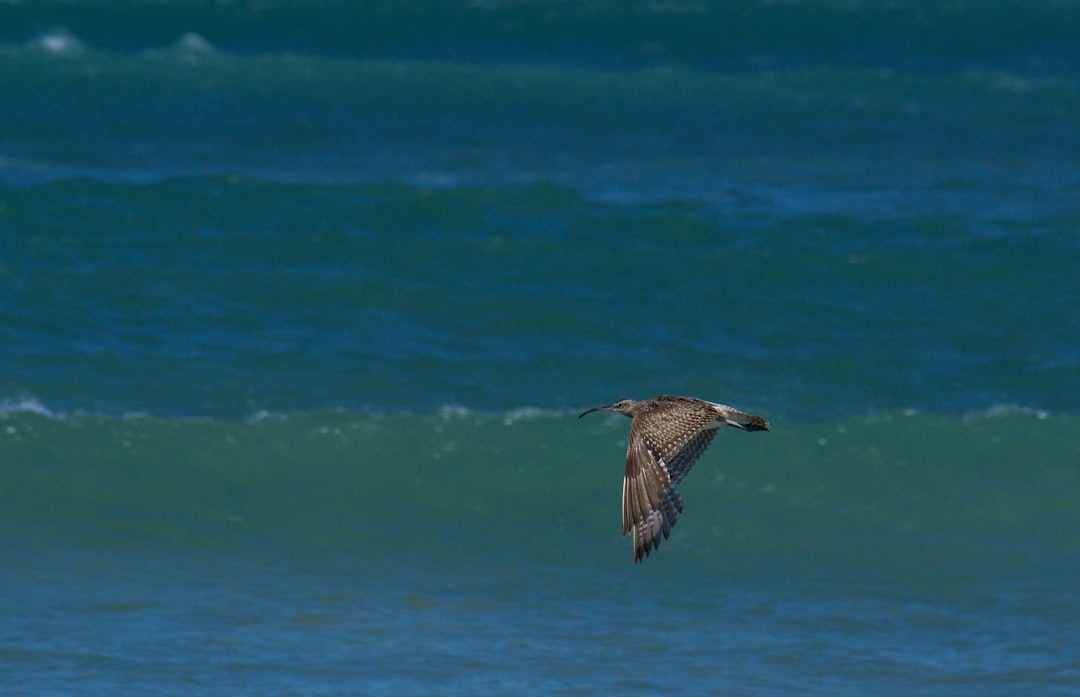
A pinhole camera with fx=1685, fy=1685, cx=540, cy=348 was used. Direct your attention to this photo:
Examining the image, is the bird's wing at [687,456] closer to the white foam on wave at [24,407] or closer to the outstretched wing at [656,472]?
the outstretched wing at [656,472]

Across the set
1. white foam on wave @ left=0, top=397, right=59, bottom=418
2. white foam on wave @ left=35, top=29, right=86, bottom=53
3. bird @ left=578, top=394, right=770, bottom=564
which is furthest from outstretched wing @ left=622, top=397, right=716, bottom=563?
white foam on wave @ left=35, top=29, right=86, bottom=53

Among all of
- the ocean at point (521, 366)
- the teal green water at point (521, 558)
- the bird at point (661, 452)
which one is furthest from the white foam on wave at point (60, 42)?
the bird at point (661, 452)

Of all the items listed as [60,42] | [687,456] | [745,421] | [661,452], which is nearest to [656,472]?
[661,452]

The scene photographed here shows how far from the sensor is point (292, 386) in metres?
12.2

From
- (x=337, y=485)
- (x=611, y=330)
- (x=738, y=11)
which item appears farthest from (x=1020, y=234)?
(x=738, y=11)

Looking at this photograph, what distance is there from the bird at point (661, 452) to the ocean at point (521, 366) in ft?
3.86

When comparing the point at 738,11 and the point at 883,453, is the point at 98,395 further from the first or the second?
the point at 738,11

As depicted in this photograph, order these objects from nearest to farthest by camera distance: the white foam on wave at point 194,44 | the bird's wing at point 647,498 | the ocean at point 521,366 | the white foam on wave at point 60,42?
the bird's wing at point 647,498 < the ocean at point 521,366 < the white foam on wave at point 60,42 < the white foam on wave at point 194,44

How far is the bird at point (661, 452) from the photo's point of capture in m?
6.91

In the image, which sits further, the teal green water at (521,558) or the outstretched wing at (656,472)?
the teal green water at (521,558)

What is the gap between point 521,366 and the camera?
41.4 feet

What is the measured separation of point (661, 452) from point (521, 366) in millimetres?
5428

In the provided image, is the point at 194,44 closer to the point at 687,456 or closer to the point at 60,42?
the point at 60,42

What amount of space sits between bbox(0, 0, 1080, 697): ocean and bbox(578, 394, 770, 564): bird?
3.86 feet
